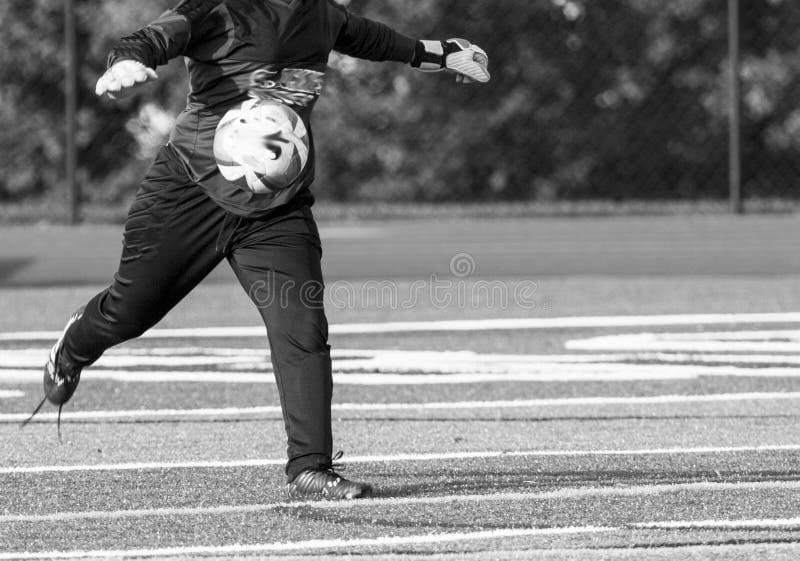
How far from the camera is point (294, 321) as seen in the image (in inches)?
178

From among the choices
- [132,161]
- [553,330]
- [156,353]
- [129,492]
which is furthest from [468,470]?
[132,161]

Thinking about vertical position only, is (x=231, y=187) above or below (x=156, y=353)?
above

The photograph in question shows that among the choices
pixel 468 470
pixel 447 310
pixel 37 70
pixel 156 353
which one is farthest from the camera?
pixel 37 70

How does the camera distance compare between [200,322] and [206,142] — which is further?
A: [200,322]

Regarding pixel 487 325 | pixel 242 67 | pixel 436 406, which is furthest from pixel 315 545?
pixel 487 325

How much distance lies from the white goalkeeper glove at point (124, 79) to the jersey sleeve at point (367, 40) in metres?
0.89

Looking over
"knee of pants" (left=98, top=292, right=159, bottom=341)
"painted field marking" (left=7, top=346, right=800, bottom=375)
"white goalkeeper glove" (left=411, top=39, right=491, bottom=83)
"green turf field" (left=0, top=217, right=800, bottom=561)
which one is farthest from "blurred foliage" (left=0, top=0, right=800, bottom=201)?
"knee of pants" (left=98, top=292, right=159, bottom=341)

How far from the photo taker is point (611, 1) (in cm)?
1511

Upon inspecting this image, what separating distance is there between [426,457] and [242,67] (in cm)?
141

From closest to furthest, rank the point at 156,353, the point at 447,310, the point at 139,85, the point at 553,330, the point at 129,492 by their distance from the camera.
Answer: the point at 139,85 → the point at 129,492 → the point at 156,353 → the point at 553,330 → the point at 447,310

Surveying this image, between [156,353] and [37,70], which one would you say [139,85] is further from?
[37,70]

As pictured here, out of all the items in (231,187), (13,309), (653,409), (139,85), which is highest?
(139,85)

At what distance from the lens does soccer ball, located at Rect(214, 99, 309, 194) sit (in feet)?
14.8

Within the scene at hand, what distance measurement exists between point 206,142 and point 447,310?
A: 548cm
